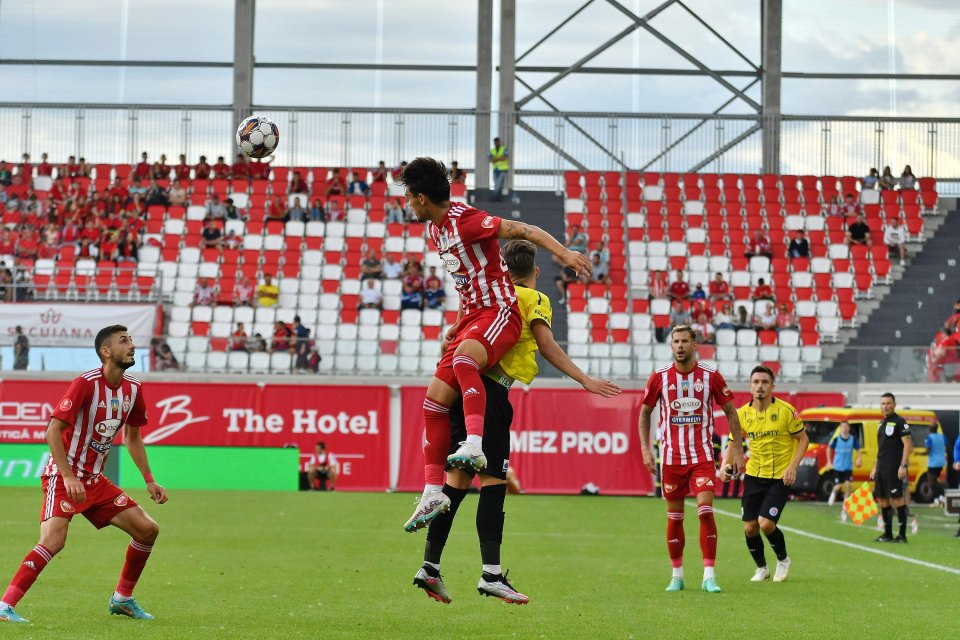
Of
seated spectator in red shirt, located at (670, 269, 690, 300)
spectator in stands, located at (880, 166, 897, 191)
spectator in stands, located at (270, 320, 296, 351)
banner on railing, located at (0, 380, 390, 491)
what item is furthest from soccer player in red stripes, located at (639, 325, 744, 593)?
spectator in stands, located at (880, 166, 897, 191)

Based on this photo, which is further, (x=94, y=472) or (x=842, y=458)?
(x=842, y=458)

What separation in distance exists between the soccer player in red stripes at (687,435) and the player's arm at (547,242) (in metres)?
5.08

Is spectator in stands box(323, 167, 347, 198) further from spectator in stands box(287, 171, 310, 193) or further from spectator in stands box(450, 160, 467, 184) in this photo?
spectator in stands box(450, 160, 467, 184)

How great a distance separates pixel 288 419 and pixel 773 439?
54.6 ft

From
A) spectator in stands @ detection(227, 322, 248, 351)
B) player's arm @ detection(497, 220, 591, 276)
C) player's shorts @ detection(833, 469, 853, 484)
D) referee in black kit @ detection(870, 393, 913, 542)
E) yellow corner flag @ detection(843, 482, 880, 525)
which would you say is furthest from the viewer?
spectator in stands @ detection(227, 322, 248, 351)

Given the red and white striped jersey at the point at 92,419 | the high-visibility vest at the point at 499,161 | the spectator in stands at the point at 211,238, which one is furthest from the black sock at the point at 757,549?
the high-visibility vest at the point at 499,161

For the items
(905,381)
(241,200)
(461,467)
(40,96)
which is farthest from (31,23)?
(461,467)

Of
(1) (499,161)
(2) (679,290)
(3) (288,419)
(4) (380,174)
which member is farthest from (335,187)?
(2) (679,290)

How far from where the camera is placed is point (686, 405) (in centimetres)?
1261

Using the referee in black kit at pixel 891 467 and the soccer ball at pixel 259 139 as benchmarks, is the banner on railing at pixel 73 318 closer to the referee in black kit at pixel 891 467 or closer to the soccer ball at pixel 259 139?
the referee in black kit at pixel 891 467

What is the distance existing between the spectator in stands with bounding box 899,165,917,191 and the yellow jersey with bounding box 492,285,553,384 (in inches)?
1206

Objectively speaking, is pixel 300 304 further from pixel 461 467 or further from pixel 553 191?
pixel 461 467

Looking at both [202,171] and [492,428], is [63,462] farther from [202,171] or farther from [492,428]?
[202,171]

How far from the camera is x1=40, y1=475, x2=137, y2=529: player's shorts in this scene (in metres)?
9.58
